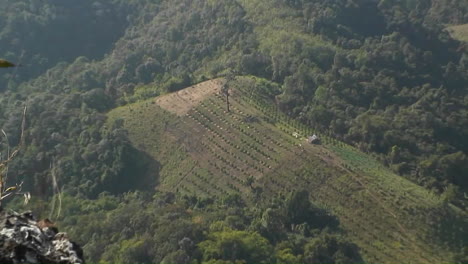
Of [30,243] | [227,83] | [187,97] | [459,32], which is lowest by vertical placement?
[187,97]

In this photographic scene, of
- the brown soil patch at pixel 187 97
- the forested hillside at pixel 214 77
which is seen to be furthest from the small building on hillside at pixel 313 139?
the brown soil patch at pixel 187 97

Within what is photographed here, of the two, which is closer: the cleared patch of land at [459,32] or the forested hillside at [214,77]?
the forested hillside at [214,77]

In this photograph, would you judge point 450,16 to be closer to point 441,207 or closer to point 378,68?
point 378,68

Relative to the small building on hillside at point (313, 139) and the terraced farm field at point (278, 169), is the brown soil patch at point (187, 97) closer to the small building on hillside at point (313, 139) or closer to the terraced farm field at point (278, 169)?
the terraced farm field at point (278, 169)

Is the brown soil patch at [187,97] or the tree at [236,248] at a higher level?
the tree at [236,248]

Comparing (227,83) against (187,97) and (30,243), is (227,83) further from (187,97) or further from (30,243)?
(30,243)

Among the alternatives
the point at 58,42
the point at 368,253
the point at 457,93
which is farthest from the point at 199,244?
the point at 58,42

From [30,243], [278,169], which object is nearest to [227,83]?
[278,169]
